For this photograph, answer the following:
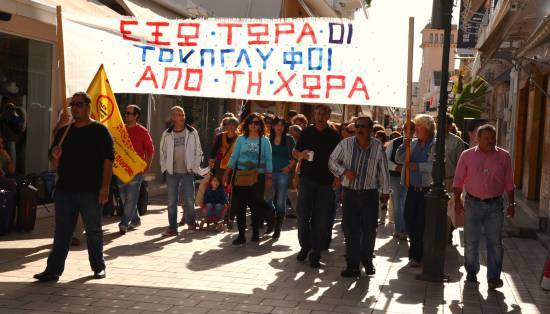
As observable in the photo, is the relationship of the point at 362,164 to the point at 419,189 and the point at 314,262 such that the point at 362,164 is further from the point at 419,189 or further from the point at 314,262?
the point at 419,189

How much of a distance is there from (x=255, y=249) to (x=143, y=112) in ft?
26.9

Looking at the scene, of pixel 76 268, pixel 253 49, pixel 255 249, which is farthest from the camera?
pixel 255 249

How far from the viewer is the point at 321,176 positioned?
8.55 meters

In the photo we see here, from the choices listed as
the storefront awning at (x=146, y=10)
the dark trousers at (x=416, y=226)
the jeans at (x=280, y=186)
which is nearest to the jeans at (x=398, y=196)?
the jeans at (x=280, y=186)

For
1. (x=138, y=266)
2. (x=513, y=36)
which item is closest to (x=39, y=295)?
(x=138, y=266)

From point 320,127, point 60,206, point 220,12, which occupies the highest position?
point 220,12

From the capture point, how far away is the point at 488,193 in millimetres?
7910

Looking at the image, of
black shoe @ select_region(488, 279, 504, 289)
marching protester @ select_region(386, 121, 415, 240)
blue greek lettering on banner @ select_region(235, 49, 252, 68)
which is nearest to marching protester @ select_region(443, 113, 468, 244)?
marching protester @ select_region(386, 121, 415, 240)

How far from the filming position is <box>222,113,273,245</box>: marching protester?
1010 centimetres

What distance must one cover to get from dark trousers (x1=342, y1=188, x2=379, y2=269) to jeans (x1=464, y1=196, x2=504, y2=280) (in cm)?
100

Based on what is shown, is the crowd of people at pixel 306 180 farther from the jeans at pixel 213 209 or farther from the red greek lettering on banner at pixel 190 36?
the red greek lettering on banner at pixel 190 36

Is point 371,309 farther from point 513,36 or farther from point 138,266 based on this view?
point 513,36

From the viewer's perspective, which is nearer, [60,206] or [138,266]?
[60,206]

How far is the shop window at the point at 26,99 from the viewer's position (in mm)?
11586
